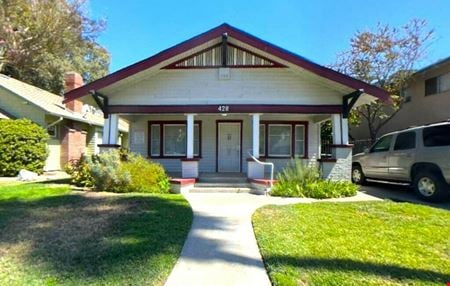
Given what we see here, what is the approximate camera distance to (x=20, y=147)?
53.6 feet

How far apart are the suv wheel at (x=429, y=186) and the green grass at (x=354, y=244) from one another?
1.60m

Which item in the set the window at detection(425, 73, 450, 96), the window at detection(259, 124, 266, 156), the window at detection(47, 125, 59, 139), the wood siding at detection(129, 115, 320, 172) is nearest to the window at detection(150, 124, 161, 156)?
the wood siding at detection(129, 115, 320, 172)

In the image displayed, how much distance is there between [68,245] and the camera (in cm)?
561

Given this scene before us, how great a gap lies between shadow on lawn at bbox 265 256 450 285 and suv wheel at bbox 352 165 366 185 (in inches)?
393

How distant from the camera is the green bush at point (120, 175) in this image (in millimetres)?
11297

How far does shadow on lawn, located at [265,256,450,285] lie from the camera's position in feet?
14.9

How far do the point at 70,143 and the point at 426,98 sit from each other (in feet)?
63.0

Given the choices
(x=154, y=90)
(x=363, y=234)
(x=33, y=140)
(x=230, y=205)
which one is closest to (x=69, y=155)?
(x=33, y=140)

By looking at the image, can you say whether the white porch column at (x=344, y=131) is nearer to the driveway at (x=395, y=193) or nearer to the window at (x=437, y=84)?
the driveway at (x=395, y=193)

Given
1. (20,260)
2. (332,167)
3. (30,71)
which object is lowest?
(20,260)

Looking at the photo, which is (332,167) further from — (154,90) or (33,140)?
(33,140)

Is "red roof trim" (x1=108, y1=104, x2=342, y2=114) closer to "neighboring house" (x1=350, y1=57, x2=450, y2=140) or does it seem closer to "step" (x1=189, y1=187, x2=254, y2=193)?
"step" (x1=189, y1=187, x2=254, y2=193)

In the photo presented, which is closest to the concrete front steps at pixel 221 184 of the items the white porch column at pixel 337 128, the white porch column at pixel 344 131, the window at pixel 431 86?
the white porch column at pixel 337 128

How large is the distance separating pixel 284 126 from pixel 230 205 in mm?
7597
